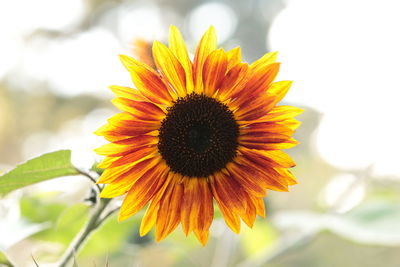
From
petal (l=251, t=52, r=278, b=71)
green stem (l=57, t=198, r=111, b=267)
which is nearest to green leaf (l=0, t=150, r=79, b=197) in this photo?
green stem (l=57, t=198, r=111, b=267)

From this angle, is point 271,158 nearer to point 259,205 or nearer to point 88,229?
point 259,205

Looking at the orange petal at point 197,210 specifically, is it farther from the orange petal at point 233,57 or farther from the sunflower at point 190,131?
the orange petal at point 233,57

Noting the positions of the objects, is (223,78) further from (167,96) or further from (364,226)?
(364,226)

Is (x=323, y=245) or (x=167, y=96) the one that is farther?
(x=323, y=245)

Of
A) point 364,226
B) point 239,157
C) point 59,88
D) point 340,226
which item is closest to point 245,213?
point 239,157

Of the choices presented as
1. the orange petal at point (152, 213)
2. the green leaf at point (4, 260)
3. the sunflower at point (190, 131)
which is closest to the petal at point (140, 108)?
the sunflower at point (190, 131)

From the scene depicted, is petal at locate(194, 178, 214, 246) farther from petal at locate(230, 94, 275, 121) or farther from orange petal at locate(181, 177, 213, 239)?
→ petal at locate(230, 94, 275, 121)
